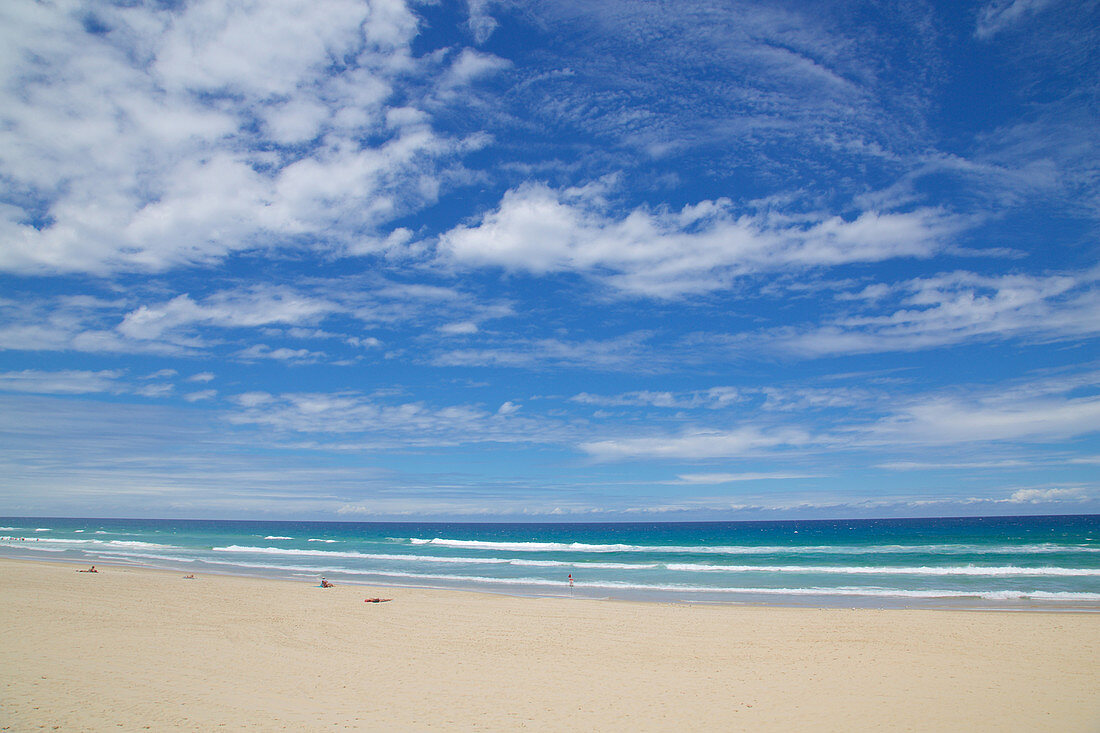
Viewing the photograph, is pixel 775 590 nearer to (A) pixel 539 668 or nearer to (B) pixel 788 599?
(B) pixel 788 599

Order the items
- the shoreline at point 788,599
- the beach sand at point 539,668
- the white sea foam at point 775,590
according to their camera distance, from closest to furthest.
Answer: the beach sand at point 539,668
the shoreline at point 788,599
the white sea foam at point 775,590

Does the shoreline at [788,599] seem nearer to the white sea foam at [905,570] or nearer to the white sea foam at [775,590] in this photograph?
the white sea foam at [775,590]

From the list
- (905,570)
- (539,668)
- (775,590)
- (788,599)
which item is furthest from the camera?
(905,570)

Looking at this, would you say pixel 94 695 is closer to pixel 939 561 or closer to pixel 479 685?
pixel 479 685

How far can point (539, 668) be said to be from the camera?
11.3 meters

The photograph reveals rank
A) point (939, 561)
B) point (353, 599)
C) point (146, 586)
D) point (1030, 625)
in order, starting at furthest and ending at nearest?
point (939, 561), point (146, 586), point (353, 599), point (1030, 625)

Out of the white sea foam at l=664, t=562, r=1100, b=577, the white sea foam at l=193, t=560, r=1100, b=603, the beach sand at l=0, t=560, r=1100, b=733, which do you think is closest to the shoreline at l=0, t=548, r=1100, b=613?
the white sea foam at l=193, t=560, r=1100, b=603

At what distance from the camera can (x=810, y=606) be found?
19812mm

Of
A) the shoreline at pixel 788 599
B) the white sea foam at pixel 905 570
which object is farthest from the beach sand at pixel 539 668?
the white sea foam at pixel 905 570

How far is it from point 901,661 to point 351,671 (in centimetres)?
1085

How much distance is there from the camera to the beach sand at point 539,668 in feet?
27.7

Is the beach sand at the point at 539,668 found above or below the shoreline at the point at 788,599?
above

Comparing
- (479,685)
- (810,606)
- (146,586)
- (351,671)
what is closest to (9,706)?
(351,671)

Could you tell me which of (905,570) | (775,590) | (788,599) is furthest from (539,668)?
(905,570)
